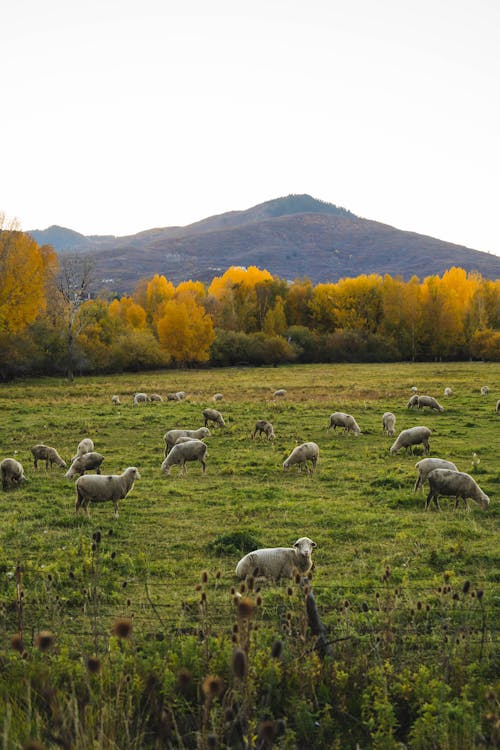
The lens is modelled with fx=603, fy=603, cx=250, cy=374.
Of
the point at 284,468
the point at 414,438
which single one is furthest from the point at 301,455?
the point at 414,438

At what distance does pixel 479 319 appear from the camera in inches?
3263

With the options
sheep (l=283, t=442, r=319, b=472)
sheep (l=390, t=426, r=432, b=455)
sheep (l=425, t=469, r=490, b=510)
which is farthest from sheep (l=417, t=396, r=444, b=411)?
sheep (l=425, t=469, r=490, b=510)

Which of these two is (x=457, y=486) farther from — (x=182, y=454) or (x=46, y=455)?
(x=46, y=455)

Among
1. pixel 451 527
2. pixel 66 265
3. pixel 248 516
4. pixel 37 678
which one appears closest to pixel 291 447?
pixel 248 516

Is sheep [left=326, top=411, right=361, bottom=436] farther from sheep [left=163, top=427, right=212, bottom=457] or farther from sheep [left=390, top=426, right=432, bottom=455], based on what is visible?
sheep [left=163, top=427, right=212, bottom=457]

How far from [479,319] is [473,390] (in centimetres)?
4709

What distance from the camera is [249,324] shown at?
88750 millimetres

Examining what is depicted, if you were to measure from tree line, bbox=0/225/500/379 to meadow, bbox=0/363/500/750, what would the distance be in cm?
3139

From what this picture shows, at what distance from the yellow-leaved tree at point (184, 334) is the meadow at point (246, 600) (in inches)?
1692

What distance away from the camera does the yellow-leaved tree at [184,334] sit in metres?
70.2

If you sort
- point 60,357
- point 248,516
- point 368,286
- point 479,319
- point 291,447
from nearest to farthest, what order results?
1. point 248,516
2. point 291,447
3. point 60,357
4. point 479,319
5. point 368,286

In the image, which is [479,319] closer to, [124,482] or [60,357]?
[60,357]

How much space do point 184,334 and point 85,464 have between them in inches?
2098

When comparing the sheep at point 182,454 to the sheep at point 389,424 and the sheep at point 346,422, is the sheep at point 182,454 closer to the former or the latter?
the sheep at point 346,422
